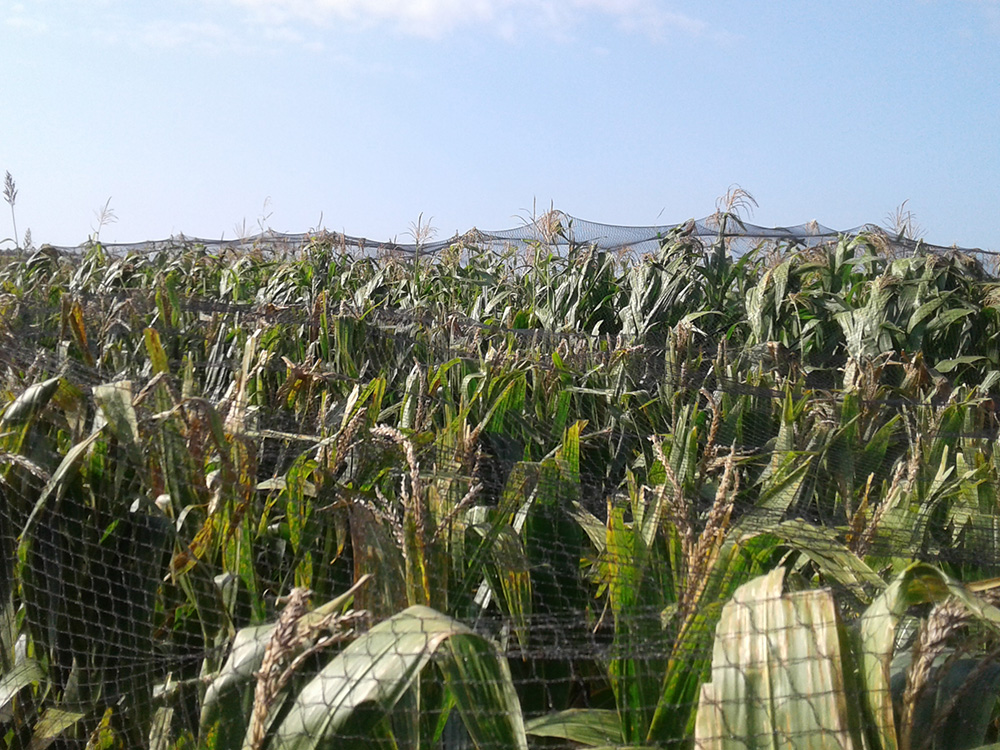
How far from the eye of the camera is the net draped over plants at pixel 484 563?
826 millimetres

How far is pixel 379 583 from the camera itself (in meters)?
1.14

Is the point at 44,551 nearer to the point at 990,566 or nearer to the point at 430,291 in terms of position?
the point at 990,566

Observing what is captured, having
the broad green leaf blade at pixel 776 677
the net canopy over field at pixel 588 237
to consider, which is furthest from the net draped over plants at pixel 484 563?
the net canopy over field at pixel 588 237

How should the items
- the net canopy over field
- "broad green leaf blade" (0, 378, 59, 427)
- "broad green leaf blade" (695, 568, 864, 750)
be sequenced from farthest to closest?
the net canopy over field, "broad green leaf blade" (0, 378, 59, 427), "broad green leaf blade" (695, 568, 864, 750)

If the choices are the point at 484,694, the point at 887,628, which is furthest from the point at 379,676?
the point at 887,628

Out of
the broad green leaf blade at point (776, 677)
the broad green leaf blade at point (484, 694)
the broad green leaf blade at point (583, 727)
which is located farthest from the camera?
the broad green leaf blade at point (583, 727)

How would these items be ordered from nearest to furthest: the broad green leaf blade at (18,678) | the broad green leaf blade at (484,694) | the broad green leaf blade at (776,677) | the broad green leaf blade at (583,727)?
the broad green leaf blade at (776,677)
the broad green leaf blade at (484,694)
the broad green leaf blade at (583,727)
the broad green leaf blade at (18,678)

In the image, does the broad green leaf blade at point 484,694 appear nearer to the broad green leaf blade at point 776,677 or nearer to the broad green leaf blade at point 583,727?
the broad green leaf blade at point 583,727

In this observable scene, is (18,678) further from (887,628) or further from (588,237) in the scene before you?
(588,237)

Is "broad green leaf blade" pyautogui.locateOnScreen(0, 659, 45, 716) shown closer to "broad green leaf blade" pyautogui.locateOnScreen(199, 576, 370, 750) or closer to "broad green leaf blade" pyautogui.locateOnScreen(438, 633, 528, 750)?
"broad green leaf blade" pyautogui.locateOnScreen(199, 576, 370, 750)

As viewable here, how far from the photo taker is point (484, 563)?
1350 mm

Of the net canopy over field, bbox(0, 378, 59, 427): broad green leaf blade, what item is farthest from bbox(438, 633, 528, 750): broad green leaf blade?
the net canopy over field

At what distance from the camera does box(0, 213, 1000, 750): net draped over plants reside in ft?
2.71

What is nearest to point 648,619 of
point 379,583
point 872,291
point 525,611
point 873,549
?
point 525,611
